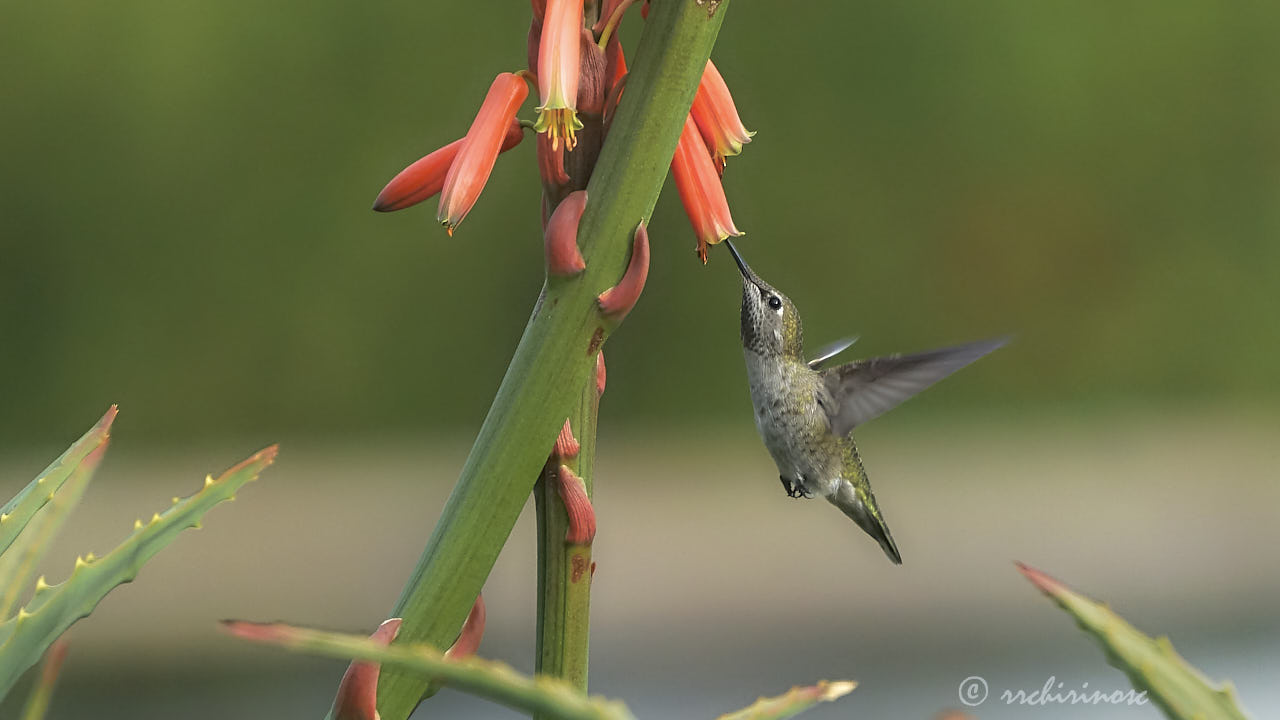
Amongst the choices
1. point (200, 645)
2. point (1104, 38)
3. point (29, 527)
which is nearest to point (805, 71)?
point (1104, 38)

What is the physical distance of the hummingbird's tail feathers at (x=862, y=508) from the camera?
0.76 metres

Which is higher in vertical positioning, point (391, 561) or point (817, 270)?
point (817, 270)

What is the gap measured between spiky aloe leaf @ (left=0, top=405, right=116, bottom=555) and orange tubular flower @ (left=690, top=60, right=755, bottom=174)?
188 mm

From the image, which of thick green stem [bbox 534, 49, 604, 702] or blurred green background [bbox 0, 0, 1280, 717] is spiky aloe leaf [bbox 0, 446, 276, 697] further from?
blurred green background [bbox 0, 0, 1280, 717]

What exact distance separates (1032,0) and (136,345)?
1.58 meters

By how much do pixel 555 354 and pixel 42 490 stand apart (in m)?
Result: 0.16

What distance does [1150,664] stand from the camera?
21 centimetres

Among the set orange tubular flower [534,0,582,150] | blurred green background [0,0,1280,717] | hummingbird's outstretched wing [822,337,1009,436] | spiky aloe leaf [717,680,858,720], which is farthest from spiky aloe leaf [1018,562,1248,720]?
blurred green background [0,0,1280,717]

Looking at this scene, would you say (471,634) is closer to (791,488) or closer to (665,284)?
(791,488)

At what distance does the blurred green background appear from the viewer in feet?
5.99

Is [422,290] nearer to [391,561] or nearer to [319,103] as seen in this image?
[319,103]

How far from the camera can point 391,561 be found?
2.26 m

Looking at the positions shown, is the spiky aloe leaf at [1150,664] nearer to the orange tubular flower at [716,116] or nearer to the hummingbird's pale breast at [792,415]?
the orange tubular flower at [716,116]

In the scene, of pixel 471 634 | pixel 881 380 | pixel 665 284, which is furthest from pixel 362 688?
pixel 665 284
